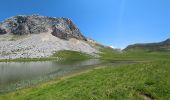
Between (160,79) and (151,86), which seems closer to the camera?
(151,86)

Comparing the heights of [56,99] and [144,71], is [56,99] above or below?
below

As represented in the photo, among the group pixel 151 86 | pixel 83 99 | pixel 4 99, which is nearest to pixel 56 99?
pixel 83 99

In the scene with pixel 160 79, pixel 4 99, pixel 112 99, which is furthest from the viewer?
pixel 4 99

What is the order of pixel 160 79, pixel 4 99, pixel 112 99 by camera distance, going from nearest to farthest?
pixel 112 99
pixel 160 79
pixel 4 99

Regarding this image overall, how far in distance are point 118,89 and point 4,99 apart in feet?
68.5

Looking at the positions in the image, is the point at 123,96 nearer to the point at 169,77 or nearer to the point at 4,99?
the point at 169,77

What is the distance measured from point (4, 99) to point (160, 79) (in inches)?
946

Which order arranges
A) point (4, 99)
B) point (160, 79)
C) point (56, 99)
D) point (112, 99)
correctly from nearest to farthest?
point (112, 99) < point (56, 99) < point (160, 79) < point (4, 99)

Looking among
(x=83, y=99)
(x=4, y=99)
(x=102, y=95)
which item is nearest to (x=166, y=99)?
(x=102, y=95)

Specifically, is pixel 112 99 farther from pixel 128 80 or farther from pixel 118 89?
pixel 128 80

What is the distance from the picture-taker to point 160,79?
1152 inches

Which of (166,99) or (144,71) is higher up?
(144,71)

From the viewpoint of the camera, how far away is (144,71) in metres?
34.6

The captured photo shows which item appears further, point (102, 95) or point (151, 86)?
point (151, 86)
